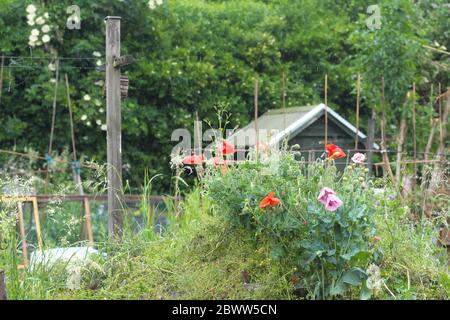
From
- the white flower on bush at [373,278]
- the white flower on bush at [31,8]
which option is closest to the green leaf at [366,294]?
the white flower on bush at [373,278]

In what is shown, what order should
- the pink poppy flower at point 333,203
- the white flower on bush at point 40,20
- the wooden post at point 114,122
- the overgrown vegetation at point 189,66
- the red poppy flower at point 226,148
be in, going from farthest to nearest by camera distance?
the white flower on bush at point 40,20 → the overgrown vegetation at point 189,66 → the wooden post at point 114,122 → the red poppy flower at point 226,148 → the pink poppy flower at point 333,203

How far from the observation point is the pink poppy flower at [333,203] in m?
3.04

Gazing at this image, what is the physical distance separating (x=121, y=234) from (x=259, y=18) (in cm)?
539

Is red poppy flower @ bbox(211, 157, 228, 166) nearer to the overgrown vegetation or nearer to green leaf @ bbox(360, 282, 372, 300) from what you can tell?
green leaf @ bbox(360, 282, 372, 300)

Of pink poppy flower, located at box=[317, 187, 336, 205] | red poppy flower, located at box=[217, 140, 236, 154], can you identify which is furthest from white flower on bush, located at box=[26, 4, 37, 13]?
pink poppy flower, located at box=[317, 187, 336, 205]

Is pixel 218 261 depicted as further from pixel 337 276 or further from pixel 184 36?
pixel 184 36

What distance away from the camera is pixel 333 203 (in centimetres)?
305

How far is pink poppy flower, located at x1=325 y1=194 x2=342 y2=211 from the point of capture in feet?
9.96

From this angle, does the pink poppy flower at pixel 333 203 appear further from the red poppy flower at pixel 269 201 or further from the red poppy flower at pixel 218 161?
the red poppy flower at pixel 218 161

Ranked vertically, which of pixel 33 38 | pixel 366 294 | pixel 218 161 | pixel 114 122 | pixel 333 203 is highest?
pixel 33 38

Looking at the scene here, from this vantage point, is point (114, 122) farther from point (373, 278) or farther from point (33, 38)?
point (33, 38)

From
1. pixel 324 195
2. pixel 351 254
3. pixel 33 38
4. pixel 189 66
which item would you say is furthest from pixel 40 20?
pixel 351 254
